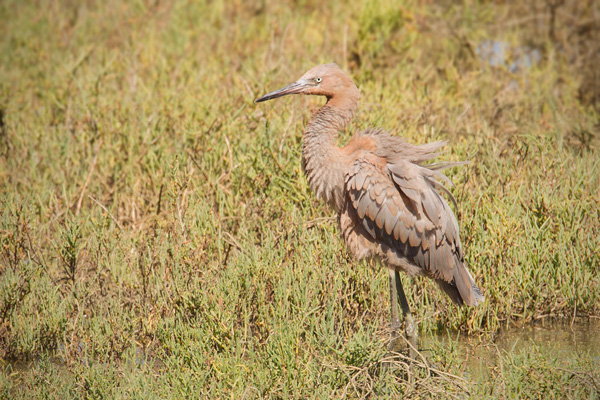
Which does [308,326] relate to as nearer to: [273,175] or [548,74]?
[273,175]

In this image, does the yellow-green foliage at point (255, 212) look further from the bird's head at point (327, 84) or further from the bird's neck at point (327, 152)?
the bird's head at point (327, 84)

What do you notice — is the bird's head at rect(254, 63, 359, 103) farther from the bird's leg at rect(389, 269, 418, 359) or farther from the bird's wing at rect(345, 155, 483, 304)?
the bird's leg at rect(389, 269, 418, 359)

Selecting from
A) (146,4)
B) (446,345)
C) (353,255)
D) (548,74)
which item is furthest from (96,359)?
(146,4)

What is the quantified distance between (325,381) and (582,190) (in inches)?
105

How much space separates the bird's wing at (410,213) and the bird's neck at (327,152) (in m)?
0.11

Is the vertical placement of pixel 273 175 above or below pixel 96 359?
above

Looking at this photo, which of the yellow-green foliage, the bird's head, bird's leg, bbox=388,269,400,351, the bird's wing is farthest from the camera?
the bird's head

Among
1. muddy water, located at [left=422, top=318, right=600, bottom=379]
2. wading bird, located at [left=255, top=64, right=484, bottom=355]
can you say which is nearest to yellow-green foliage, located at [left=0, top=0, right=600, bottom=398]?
muddy water, located at [left=422, top=318, right=600, bottom=379]

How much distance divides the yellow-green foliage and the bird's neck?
0.42 m

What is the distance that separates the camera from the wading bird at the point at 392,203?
4.40m

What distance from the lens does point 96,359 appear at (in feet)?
14.2

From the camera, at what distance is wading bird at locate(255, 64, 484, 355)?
173 inches

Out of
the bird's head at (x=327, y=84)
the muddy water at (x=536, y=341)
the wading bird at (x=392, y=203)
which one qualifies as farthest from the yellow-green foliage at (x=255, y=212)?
the bird's head at (x=327, y=84)

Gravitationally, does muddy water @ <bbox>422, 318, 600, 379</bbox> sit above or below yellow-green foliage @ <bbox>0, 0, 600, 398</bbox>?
below
